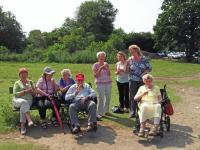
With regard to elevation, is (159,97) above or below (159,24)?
below

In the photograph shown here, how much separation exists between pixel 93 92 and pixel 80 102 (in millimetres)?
456

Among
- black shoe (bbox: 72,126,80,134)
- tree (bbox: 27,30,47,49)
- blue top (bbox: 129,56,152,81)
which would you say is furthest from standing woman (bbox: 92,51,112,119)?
tree (bbox: 27,30,47,49)

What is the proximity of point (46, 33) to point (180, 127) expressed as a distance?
70.3 m

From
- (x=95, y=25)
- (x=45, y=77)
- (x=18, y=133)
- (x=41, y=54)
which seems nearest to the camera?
(x=18, y=133)

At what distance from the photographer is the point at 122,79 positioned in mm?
11273

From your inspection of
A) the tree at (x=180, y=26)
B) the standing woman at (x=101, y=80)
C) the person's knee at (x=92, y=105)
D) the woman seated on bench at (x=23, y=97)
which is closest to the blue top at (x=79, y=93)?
the person's knee at (x=92, y=105)

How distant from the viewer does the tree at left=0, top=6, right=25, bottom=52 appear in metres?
65.5

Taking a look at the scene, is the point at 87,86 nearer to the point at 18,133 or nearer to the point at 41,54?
the point at 18,133

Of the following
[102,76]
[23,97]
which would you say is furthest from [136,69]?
[23,97]

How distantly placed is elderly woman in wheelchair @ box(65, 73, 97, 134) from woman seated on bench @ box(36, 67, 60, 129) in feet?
1.66

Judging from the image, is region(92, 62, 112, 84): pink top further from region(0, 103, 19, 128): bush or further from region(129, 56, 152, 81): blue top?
region(0, 103, 19, 128): bush

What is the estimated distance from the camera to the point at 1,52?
43.1m

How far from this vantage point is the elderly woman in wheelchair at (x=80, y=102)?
9062 millimetres

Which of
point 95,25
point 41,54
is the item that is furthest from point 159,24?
point 95,25
